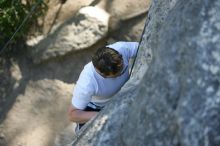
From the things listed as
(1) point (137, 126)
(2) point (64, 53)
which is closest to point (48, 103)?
(2) point (64, 53)

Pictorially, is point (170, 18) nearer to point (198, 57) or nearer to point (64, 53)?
point (198, 57)

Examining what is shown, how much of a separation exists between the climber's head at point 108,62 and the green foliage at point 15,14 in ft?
7.17

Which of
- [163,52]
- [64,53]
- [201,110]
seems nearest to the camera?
[201,110]

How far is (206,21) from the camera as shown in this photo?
A: 1963 millimetres

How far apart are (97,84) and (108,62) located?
0.25 metres

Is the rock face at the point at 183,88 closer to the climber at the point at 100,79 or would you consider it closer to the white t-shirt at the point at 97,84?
the climber at the point at 100,79

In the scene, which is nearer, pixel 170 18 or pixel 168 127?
pixel 168 127

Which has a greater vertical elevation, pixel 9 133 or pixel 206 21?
pixel 206 21

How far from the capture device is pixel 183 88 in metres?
1.95

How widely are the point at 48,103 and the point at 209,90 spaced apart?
376 centimetres

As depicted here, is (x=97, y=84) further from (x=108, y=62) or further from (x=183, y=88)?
(x=183, y=88)

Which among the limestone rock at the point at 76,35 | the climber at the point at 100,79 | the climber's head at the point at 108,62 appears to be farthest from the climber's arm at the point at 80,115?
the limestone rock at the point at 76,35

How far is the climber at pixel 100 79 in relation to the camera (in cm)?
295

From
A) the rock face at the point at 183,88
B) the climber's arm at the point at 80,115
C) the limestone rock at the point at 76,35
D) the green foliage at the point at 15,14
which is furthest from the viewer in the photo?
the limestone rock at the point at 76,35
